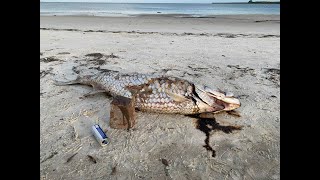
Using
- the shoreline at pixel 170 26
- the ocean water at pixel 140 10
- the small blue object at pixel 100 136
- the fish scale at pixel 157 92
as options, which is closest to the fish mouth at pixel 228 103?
the fish scale at pixel 157 92

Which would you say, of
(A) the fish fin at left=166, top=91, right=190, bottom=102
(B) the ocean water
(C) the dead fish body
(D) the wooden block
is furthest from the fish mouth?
(B) the ocean water

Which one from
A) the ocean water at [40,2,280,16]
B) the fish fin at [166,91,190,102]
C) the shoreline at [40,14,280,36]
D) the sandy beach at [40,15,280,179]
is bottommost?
the sandy beach at [40,15,280,179]

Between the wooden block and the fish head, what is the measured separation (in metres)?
1.02

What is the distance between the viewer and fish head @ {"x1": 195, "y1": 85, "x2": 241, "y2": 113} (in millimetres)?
3484

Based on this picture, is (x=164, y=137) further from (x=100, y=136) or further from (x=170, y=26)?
(x=170, y=26)

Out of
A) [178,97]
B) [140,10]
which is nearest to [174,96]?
[178,97]

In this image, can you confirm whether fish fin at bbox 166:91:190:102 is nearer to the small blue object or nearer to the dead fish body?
the dead fish body

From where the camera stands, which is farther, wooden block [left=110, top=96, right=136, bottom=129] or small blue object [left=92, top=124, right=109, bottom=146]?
wooden block [left=110, top=96, right=136, bottom=129]

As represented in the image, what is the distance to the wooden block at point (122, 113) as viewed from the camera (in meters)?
2.97

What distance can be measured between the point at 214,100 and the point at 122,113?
1345mm

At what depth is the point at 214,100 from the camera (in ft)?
11.6

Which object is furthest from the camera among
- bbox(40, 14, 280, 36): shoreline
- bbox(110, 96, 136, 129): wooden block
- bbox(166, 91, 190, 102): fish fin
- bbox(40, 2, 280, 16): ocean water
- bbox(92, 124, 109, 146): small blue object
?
bbox(40, 2, 280, 16): ocean water
